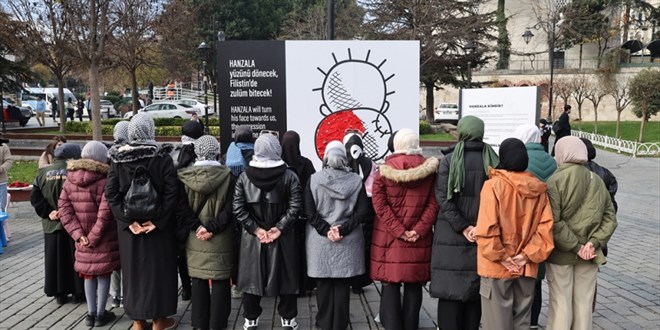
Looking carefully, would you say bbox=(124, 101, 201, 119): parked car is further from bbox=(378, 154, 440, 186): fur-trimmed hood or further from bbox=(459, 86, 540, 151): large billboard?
bbox=(378, 154, 440, 186): fur-trimmed hood

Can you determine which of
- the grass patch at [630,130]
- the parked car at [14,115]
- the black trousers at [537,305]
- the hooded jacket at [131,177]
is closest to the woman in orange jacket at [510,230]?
the black trousers at [537,305]

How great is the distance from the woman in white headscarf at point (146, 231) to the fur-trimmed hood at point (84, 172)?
0.46 metres

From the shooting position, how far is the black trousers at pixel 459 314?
173 inches

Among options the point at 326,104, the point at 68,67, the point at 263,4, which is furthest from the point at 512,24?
the point at 326,104

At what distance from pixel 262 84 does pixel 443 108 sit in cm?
2989

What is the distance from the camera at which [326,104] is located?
7.04m

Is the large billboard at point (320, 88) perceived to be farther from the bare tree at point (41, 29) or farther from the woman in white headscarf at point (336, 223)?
the bare tree at point (41, 29)

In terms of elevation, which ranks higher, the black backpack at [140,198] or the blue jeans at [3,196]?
the black backpack at [140,198]

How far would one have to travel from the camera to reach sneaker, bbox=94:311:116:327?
5004 millimetres

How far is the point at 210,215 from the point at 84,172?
1.32 m

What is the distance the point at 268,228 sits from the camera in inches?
180

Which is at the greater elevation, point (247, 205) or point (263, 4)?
point (263, 4)

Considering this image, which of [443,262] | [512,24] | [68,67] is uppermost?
[512,24]

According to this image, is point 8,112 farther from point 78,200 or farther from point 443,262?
point 443,262
